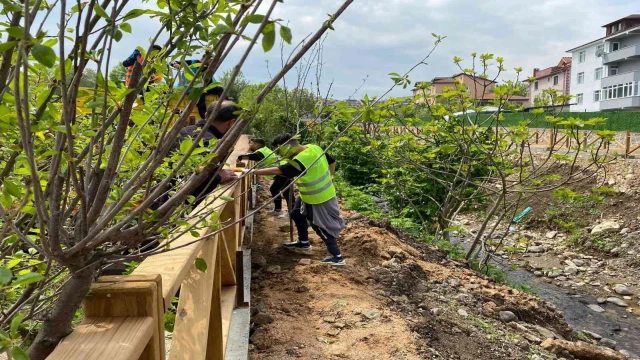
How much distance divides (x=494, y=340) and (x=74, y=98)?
466cm

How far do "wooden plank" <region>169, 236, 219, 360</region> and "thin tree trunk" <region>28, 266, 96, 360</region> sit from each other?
675mm

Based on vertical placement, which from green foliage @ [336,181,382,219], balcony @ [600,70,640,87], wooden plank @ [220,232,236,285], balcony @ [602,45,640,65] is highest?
balcony @ [602,45,640,65]

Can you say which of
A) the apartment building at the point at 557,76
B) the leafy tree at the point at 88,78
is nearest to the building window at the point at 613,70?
the apartment building at the point at 557,76

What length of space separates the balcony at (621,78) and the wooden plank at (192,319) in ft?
157

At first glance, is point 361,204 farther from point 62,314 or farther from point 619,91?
point 619,91

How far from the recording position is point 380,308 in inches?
195

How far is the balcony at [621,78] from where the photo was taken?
42.3 metres

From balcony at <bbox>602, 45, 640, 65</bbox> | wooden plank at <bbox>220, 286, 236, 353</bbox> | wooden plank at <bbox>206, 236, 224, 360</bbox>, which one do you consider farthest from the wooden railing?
balcony at <bbox>602, 45, 640, 65</bbox>

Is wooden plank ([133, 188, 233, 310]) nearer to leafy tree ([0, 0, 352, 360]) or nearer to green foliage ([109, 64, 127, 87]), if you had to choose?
leafy tree ([0, 0, 352, 360])

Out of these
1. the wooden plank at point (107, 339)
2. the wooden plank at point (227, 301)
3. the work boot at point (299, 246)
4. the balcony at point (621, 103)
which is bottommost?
the work boot at point (299, 246)

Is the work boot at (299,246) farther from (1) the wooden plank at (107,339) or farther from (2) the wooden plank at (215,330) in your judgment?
(1) the wooden plank at (107,339)

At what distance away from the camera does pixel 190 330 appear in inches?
83.0

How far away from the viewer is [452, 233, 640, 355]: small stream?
9094 mm

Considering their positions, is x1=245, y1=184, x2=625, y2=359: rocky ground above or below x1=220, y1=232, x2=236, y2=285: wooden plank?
below
